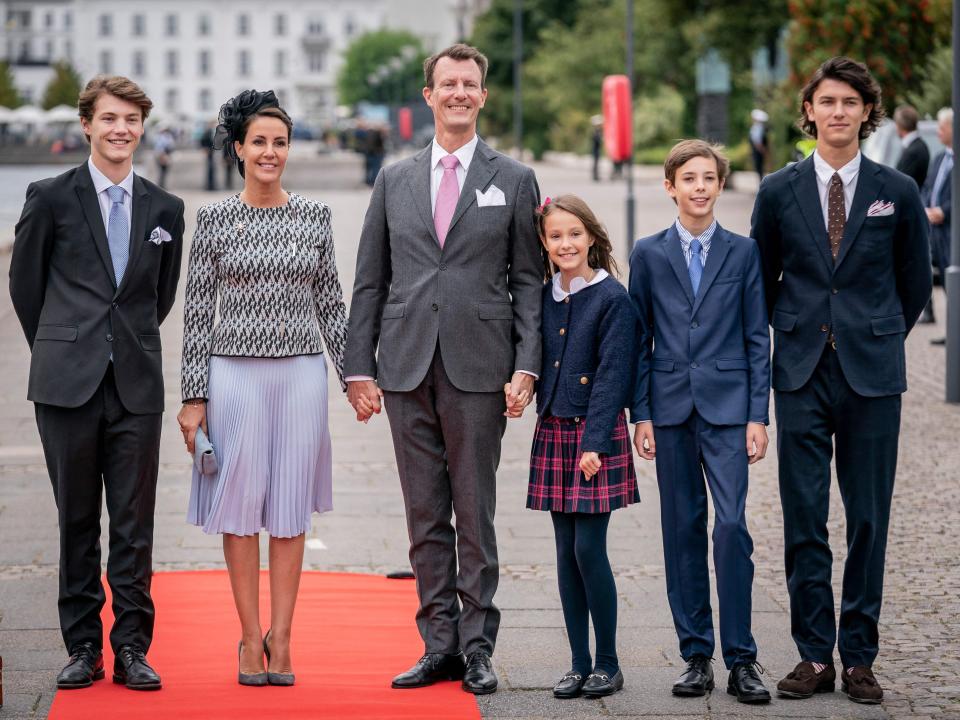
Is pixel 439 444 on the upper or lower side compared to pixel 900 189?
lower

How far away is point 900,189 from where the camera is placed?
18.0ft

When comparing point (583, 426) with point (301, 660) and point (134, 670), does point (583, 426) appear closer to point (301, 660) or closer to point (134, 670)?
point (301, 660)

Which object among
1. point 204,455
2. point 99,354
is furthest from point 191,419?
point 99,354

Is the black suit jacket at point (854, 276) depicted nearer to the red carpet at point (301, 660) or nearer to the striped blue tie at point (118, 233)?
the red carpet at point (301, 660)

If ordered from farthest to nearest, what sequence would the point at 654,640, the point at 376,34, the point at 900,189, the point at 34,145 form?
the point at 376,34 < the point at 34,145 < the point at 654,640 < the point at 900,189

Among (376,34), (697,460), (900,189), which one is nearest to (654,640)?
(697,460)

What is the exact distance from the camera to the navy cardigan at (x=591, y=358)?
5395 mm

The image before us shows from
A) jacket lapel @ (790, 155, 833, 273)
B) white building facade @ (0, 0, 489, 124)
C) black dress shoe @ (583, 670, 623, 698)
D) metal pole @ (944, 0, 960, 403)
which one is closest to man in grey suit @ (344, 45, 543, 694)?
black dress shoe @ (583, 670, 623, 698)

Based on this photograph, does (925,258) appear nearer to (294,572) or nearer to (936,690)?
(936,690)

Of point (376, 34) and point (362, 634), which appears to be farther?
point (376, 34)

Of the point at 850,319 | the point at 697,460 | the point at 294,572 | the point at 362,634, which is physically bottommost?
the point at 362,634

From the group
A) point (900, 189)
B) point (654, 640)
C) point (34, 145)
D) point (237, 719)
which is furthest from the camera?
point (34, 145)

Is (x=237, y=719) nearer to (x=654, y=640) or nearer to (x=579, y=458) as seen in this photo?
(x=579, y=458)

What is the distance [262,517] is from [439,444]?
64 centimetres
